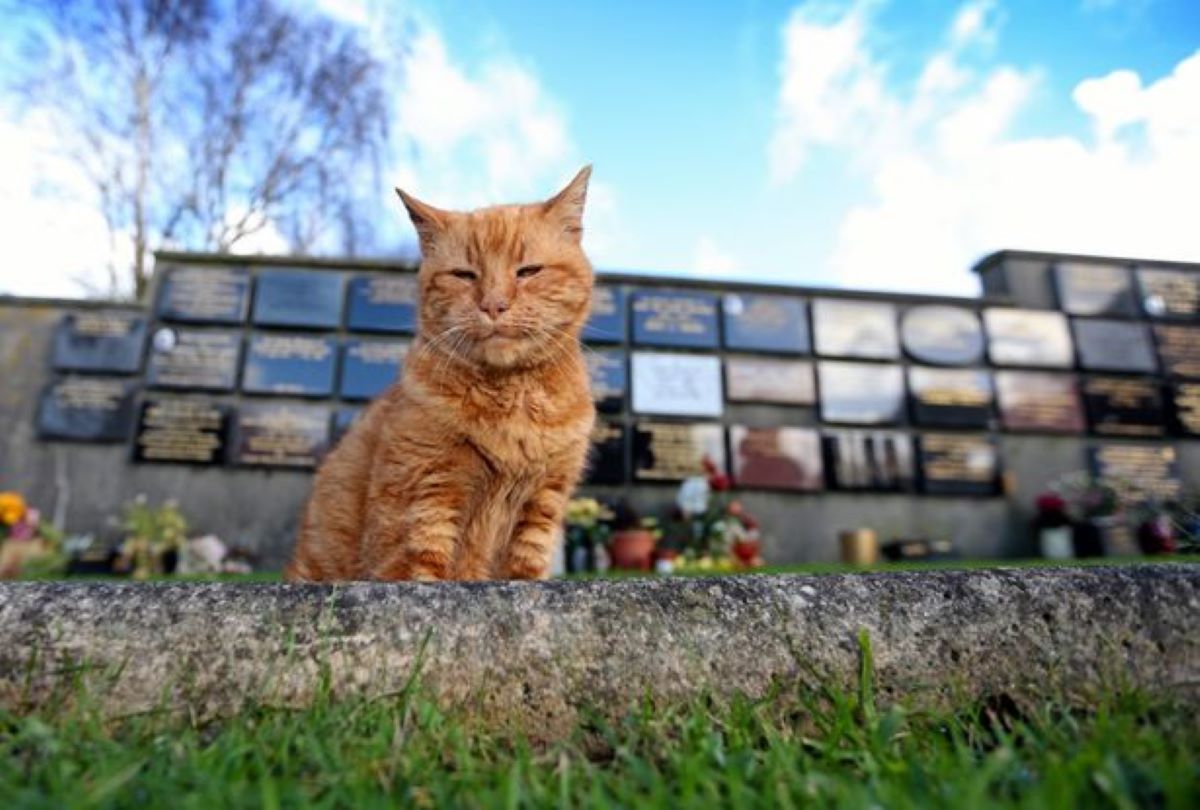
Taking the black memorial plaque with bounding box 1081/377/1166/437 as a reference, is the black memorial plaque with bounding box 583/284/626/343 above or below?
above

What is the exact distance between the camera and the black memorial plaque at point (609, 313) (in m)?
8.70

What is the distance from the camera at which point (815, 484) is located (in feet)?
27.5

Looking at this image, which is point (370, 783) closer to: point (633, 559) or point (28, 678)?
point (28, 678)

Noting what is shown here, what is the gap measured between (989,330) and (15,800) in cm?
1031

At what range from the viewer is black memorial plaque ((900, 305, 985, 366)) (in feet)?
29.8

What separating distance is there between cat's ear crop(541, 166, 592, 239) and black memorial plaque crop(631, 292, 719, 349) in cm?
618

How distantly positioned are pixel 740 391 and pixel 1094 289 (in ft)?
17.6

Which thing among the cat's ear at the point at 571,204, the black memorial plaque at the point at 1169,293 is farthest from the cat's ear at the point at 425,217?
the black memorial plaque at the point at 1169,293

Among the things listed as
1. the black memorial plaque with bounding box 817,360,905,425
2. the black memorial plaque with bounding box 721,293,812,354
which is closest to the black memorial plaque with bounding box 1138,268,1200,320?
the black memorial plaque with bounding box 817,360,905,425

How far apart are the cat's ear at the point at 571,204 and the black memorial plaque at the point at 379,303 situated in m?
6.24

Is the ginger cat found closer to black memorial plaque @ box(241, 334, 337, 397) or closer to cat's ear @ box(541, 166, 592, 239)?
cat's ear @ box(541, 166, 592, 239)

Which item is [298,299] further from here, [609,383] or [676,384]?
[676,384]

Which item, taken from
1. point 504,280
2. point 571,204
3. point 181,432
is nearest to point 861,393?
point 571,204

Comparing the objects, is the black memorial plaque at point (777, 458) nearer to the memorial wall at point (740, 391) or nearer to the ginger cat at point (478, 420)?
the memorial wall at point (740, 391)
